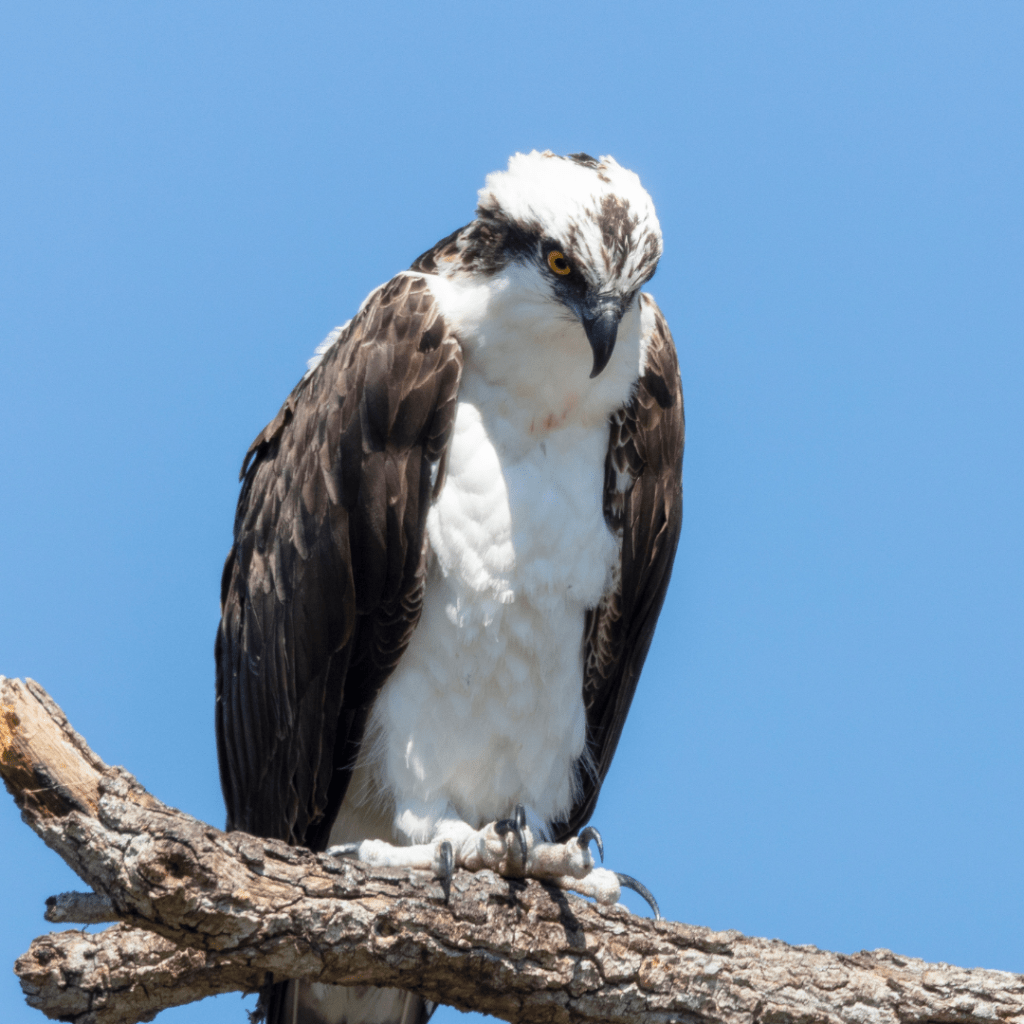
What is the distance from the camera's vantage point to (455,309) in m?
5.37

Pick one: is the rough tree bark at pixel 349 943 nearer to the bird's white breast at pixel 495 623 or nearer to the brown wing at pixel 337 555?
the bird's white breast at pixel 495 623

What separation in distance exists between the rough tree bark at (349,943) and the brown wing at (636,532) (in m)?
1.26

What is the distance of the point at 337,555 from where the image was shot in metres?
5.49

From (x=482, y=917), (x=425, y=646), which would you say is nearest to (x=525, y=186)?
(x=425, y=646)

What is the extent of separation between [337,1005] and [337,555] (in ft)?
6.84

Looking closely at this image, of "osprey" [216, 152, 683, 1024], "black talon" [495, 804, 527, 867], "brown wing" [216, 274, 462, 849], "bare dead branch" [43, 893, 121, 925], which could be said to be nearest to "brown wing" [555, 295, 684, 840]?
"osprey" [216, 152, 683, 1024]

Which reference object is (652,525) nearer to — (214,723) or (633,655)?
(633,655)

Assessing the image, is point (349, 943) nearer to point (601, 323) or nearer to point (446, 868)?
point (446, 868)

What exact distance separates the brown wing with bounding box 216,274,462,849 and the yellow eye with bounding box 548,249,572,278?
0.53 metres

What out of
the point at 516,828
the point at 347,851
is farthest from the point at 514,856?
the point at 347,851

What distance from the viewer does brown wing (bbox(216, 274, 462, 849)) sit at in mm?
5344

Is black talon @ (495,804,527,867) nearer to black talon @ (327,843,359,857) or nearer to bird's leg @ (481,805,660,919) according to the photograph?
bird's leg @ (481,805,660,919)

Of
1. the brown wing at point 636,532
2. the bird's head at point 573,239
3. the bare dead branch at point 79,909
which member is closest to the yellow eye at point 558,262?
the bird's head at point 573,239

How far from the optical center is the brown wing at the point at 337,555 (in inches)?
210
